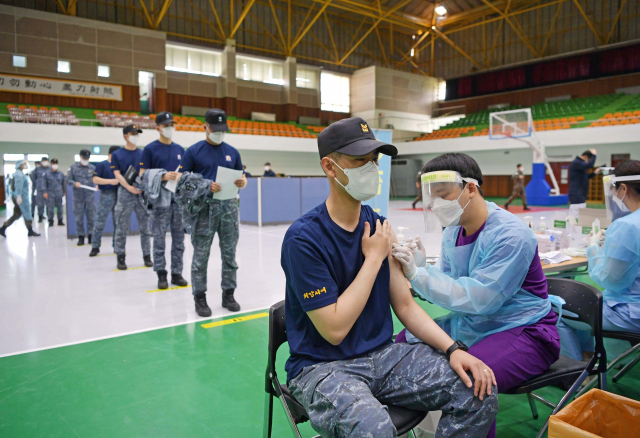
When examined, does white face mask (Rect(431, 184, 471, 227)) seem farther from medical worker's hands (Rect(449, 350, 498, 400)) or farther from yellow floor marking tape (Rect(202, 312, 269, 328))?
yellow floor marking tape (Rect(202, 312, 269, 328))

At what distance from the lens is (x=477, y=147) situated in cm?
2247

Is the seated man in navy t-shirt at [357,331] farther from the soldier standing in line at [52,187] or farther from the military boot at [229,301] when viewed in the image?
the soldier standing in line at [52,187]

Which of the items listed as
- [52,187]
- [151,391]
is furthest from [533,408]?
[52,187]

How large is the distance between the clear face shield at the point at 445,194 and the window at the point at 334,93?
2634cm

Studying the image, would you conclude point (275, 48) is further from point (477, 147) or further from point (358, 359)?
point (358, 359)

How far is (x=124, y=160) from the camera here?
6.25m

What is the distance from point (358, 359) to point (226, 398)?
139 centimetres

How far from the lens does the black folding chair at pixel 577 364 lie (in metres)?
1.79

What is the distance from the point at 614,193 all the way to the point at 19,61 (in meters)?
22.3

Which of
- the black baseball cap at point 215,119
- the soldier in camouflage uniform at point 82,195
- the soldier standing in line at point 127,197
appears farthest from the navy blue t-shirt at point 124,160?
the soldier in camouflage uniform at point 82,195

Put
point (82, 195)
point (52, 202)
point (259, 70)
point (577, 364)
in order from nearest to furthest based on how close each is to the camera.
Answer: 1. point (577, 364)
2. point (82, 195)
3. point (52, 202)
4. point (259, 70)

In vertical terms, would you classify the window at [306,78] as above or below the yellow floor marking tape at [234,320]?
above

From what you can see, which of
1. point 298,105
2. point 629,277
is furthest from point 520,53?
point 629,277

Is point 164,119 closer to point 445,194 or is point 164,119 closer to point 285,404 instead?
point 445,194
